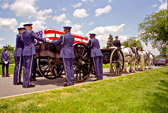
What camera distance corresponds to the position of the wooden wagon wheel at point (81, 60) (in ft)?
21.7

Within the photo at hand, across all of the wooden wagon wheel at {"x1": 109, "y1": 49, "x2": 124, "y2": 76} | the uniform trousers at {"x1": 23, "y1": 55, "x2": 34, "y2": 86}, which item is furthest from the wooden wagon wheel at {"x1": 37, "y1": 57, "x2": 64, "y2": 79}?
the wooden wagon wheel at {"x1": 109, "y1": 49, "x2": 124, "y2": 76}

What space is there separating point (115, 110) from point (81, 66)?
157 inches

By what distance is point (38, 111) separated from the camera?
2918mm

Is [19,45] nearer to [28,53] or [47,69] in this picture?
[28,53]

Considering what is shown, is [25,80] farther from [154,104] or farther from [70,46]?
[154,104]

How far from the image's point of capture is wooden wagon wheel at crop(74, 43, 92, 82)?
21.7 feet

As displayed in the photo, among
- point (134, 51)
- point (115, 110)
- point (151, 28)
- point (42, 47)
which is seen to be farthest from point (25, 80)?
point (151, 28)

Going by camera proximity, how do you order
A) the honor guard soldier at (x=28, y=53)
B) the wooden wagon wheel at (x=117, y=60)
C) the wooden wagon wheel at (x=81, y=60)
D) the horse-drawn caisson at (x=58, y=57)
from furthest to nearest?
1. the wooden wagon wheel at (x=117, y=60)
2. the wooden wagon wheel at (x=81, y=60)
3. the horse-drawn caisson at (x=58, y=57)
4. the honor guard soldier at (x=28, y=53)

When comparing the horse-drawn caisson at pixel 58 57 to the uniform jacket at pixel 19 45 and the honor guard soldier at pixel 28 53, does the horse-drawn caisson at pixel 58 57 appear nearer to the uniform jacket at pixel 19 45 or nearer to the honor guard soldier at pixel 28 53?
the honor guard soldier at pixel 28 53

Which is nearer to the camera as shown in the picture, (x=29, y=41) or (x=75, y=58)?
(x=29, y=41)

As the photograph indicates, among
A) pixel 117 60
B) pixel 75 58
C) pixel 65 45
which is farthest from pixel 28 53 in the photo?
pixel 117 60

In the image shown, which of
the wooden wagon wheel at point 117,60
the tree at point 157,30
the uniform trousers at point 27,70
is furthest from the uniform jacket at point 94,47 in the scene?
the tree at point 157,30

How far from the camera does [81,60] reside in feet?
22.3

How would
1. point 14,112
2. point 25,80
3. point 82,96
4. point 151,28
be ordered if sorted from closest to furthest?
point 14,112 < point 82,96 < point 25,80 < point 151,28
